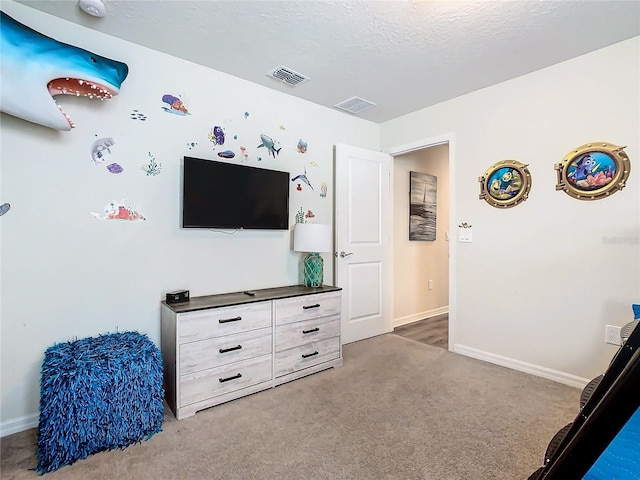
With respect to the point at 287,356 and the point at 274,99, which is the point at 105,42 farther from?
the point at 287,356

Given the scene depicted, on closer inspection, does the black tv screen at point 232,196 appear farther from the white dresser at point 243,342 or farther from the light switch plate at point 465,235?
A: the light switch plate at point 465,235

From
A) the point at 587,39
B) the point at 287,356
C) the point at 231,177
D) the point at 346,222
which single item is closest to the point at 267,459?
the point at 287,356

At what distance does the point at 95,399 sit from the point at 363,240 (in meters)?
2.61

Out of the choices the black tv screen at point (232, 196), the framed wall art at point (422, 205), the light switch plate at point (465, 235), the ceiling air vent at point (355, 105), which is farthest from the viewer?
the framed wall art at point (422, 205)

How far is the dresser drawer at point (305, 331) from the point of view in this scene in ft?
8.12

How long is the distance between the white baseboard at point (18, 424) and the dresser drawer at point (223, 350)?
2.87 feet

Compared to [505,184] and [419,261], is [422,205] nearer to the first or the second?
[419,261]

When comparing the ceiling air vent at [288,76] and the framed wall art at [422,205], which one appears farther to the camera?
the framed wall art at [422,205]

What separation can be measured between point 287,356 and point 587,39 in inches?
119

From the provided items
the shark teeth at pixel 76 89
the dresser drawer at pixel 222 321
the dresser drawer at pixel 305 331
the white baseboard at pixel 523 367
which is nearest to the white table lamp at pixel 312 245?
the dresser drawer at pixel 305 331

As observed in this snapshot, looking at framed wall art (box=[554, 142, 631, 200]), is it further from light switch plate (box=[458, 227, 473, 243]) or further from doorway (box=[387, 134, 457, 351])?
doorway (box=[387, 134, 457, 351])

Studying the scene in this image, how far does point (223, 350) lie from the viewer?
218 centimetres

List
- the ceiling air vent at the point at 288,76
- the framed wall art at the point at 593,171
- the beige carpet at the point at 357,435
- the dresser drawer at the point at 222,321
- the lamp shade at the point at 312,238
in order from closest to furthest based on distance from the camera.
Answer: the beige carpet at the point at 357,435, the dresser drawer at the point at 222,321, the framed wall art at the point at 593,171, the ceiling air vent at the point at 288,76, the lamp shade at the point at 312,238

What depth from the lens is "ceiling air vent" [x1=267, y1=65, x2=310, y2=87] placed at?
2611 mm
